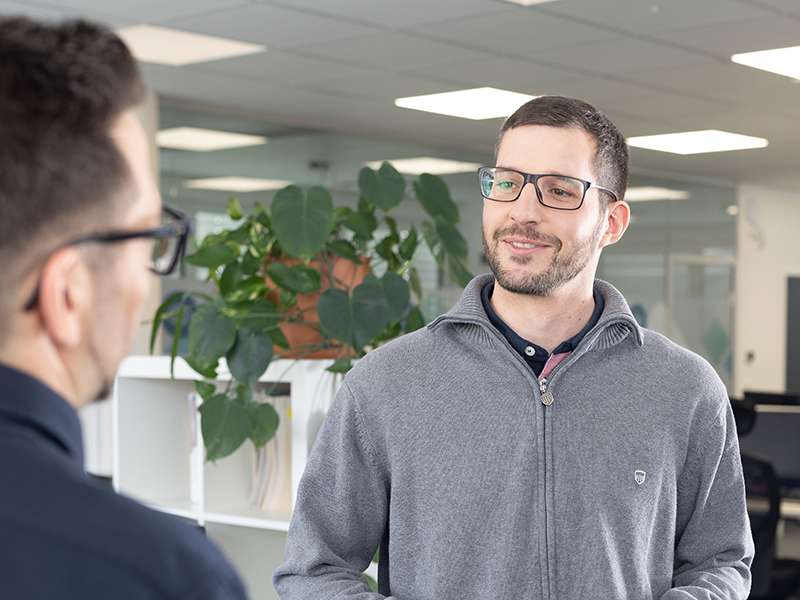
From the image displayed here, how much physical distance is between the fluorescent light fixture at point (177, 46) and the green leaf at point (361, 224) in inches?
91.9

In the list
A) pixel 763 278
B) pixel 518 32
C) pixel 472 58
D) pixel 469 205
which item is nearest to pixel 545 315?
pixel 518 32

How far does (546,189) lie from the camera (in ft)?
4.65

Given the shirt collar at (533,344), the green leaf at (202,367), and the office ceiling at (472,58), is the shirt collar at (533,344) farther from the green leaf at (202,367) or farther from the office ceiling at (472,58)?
the office ceiling at (472,58)

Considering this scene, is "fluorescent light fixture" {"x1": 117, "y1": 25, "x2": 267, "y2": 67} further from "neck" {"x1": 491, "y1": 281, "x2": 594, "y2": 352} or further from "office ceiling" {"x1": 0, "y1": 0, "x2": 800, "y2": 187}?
"neck" {"x1": 491, "y1": 281, "x2": 594, "y2": 352}

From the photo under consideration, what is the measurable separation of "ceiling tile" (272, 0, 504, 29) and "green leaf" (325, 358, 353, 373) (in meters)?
2.12

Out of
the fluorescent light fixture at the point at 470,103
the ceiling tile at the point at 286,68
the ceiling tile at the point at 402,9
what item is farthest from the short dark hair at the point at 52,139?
the fluorescent light fixture at the point at 470,103

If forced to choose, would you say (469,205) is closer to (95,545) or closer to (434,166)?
(434,166)

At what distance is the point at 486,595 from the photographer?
1263 millimetres

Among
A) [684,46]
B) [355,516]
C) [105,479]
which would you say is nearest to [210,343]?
[355,516]

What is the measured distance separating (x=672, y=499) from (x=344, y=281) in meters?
1.13

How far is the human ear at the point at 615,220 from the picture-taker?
150 cm

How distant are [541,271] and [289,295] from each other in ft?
3.01

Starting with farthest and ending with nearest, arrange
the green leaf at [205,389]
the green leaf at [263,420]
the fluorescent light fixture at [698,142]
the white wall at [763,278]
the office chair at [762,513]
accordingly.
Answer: the white wall at [763,278] < the fluorescent light fixture at [698,142] < the office chair at [762,513] < the green leaf at [205,389] < the green leaf at [263,420]

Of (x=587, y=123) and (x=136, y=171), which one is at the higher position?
(x=587, y=123)
